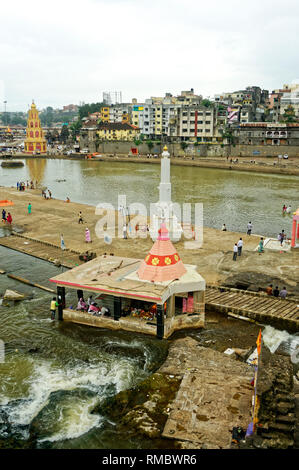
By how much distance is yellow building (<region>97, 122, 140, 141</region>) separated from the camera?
106 meters

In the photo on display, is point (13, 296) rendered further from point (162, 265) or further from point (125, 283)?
point (162, 265)

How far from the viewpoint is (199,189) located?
2094 inches

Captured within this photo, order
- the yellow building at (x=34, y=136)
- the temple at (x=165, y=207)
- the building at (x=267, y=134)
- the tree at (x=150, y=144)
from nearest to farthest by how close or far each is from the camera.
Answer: the temple at (x=165, y=207) < the building at (x=267, y=134) < the tree at (x=150, y=144) < the yellow building at (x=34, y=136)

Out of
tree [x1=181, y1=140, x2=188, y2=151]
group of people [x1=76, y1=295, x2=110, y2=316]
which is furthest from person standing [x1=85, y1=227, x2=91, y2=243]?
tree [x1=181, y1=140, x2=188, y2=151]

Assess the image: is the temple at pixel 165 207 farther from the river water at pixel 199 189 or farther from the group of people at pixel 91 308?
the river water at pixel 199 189

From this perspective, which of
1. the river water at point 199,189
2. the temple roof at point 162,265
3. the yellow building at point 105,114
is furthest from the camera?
the yellow building at point 105,114

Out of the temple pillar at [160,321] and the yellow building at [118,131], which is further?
the yellow building at [118,131]

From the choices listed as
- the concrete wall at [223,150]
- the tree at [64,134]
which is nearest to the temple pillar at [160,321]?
the concrete wall at [223,150]

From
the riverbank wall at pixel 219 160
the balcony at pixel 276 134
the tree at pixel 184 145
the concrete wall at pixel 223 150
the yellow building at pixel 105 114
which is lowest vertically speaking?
the riverbank wall at pixel 219 160

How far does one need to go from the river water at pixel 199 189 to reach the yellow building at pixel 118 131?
25399mm

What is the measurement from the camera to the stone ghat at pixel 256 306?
14164mm

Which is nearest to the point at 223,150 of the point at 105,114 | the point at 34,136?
the point at 105,114

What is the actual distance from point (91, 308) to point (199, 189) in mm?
40571

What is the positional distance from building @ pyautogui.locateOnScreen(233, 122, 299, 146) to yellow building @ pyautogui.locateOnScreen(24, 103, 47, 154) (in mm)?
53275
